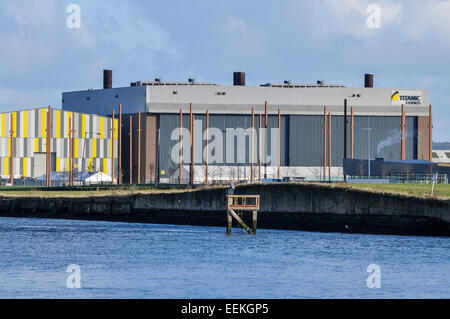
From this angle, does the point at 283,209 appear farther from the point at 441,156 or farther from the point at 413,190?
the point at 441,156

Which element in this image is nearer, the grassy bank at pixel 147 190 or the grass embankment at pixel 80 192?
the grassy bank at pixel 147 190

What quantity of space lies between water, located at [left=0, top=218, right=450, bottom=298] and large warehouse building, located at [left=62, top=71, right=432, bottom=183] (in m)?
65.7

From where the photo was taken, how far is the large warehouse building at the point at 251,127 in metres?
145

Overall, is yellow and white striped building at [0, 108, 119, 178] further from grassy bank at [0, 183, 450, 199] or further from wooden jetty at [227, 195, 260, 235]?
wooden jetty at [227, 195, 260, 235]

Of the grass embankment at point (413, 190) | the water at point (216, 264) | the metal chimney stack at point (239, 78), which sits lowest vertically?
the water at point (216, 264)

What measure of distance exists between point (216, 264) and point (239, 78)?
352 ft

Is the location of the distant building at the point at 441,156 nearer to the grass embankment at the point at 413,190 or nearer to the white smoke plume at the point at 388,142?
the white smoke plume at the point at 388,142

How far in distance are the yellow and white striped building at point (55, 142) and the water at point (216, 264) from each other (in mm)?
58764

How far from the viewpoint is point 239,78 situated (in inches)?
6378

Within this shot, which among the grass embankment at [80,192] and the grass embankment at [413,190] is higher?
the grass embankment at [413,190]

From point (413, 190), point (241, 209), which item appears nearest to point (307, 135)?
point (413, 190)

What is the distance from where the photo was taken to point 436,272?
171 ft

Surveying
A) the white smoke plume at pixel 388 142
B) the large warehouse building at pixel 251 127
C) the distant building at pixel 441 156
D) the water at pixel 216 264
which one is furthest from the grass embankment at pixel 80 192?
the distant building at pixel 441 156

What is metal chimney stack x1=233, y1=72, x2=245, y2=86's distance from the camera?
162 m
